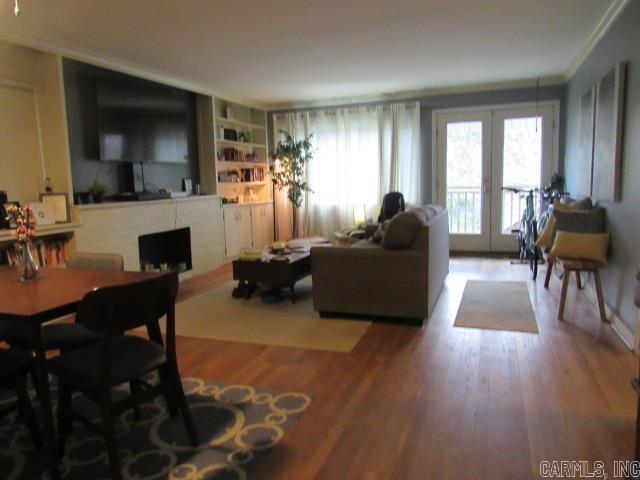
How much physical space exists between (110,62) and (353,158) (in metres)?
3.79

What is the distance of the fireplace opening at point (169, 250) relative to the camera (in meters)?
5.62

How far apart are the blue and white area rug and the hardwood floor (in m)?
0.12

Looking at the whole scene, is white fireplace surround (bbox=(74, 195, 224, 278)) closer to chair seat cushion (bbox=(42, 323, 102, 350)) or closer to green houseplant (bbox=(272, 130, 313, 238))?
green houseplant (bbox=(272, 130, 313, 238))

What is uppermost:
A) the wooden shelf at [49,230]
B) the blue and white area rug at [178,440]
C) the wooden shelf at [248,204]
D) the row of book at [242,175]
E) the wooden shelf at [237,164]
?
the wooden shelf at [237,164]

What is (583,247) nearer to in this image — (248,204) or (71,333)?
(71,333)

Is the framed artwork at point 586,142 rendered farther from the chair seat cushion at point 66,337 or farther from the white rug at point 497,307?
the chair seat cushion at point 66,337

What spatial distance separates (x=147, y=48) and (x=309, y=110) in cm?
356

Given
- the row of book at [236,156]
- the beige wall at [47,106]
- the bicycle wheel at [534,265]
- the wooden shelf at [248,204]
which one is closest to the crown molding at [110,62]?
the beige wall at [47,106]

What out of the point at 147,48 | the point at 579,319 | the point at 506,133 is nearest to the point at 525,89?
the point at 506,133

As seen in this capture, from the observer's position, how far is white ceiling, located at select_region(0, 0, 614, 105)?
3570 millimetres

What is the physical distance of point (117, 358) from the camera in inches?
79.4

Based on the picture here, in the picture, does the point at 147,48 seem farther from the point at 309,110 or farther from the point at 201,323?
the point at 309,110

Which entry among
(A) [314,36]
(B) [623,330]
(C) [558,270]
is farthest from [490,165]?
(B) [623,330]

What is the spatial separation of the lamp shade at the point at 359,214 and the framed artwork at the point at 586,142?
3010 mm
